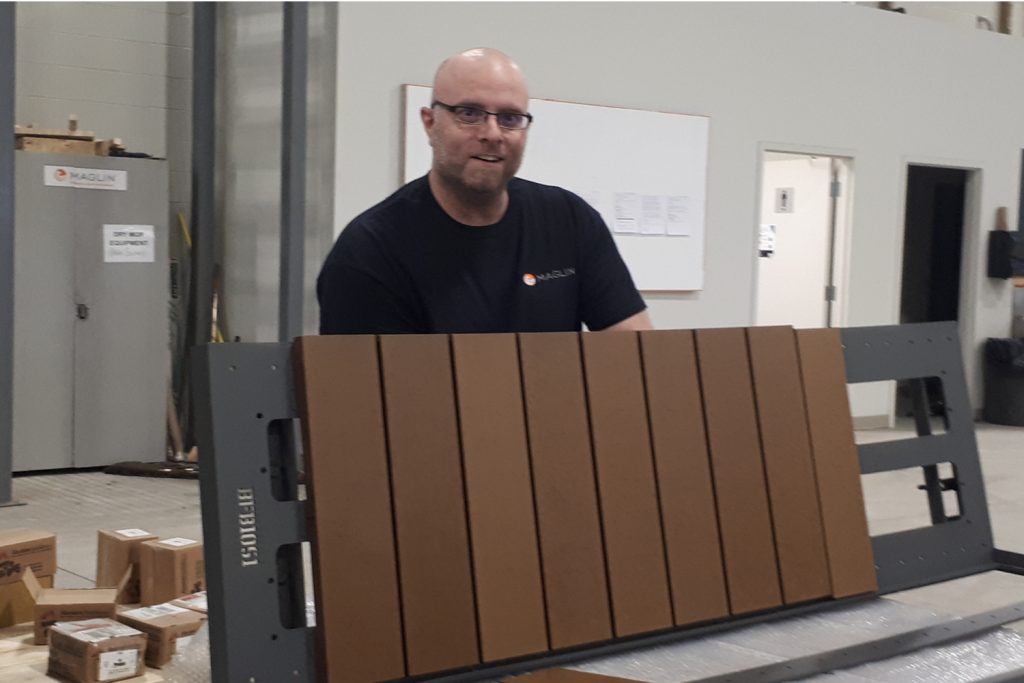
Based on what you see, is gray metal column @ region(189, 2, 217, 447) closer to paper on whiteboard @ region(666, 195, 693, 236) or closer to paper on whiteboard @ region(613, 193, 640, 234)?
paper on whiteboard @ region(613, 193, 640, 234)

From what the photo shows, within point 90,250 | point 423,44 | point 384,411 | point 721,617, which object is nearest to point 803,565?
point 721,617

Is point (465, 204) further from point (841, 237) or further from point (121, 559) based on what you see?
point (841, 237)

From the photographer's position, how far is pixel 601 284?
212 centimetres

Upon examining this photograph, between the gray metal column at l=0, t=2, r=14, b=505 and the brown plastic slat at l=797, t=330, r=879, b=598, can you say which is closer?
the brown plastic slat at l=797, t=330, r=879, b=598

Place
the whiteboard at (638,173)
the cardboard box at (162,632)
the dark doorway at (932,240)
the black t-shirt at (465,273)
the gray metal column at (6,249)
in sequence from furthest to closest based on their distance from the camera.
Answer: the dark doorway at (932,240) < the whiteboard at (638,173) < the gray metal column at (6,249) < the cardboard box at (162,632) < the black t-shirt at (465,273)

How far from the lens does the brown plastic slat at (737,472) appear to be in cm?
191

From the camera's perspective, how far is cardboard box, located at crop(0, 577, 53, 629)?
3098mm

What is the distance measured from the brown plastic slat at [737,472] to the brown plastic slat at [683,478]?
2 centimetres

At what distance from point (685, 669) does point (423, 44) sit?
4.78m

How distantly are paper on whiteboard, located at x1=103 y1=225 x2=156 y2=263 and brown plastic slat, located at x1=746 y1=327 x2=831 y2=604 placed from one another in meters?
4.81

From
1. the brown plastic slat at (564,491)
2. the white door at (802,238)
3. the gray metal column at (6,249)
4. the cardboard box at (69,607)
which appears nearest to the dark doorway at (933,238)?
the white door at (802,238)

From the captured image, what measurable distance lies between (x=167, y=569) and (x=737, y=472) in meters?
1.89

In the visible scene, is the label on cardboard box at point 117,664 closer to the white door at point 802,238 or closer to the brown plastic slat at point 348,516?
the brown plastic slat at point 348,516

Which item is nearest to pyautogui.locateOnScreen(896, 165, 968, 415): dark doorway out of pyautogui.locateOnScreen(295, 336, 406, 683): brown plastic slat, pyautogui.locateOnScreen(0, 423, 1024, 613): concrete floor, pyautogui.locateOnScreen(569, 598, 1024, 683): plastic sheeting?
pyautogui.locateOnScreen(0, 423, 1024, 613): concrete floor
